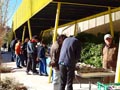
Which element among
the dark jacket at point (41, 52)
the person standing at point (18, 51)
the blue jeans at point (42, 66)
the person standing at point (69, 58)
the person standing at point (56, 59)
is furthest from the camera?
the person standing at point (18, 51)

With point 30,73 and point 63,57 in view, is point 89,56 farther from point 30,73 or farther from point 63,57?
point 63,57

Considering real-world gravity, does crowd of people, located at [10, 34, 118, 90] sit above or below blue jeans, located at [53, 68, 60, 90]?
above

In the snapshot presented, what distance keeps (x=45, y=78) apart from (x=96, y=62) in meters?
2.35

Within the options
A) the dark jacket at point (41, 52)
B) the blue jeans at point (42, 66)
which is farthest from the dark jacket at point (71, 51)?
the blue jeans at point (42, 66)

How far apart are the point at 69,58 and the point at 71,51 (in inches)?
7.3

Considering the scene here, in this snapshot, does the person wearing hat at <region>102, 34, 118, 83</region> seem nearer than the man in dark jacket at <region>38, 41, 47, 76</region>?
Yes

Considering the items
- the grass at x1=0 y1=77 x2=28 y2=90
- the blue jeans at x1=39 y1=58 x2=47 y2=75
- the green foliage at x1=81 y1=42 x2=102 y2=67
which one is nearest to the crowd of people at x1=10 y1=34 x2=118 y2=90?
the grass at x1=0 y1=77 x2=28 y2=90

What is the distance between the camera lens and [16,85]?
1086 cm

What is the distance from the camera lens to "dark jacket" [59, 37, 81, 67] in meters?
8.79

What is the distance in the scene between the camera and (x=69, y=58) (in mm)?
8820

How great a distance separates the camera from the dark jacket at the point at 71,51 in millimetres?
8789

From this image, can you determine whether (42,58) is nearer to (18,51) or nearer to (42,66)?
(42,66)

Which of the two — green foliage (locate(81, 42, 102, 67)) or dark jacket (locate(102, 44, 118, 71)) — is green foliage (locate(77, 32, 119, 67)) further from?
dark jacket (locate(102, 44, 118, 71))

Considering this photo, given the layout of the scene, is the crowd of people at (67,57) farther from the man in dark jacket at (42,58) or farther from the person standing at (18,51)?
the person standing at (18,51)
